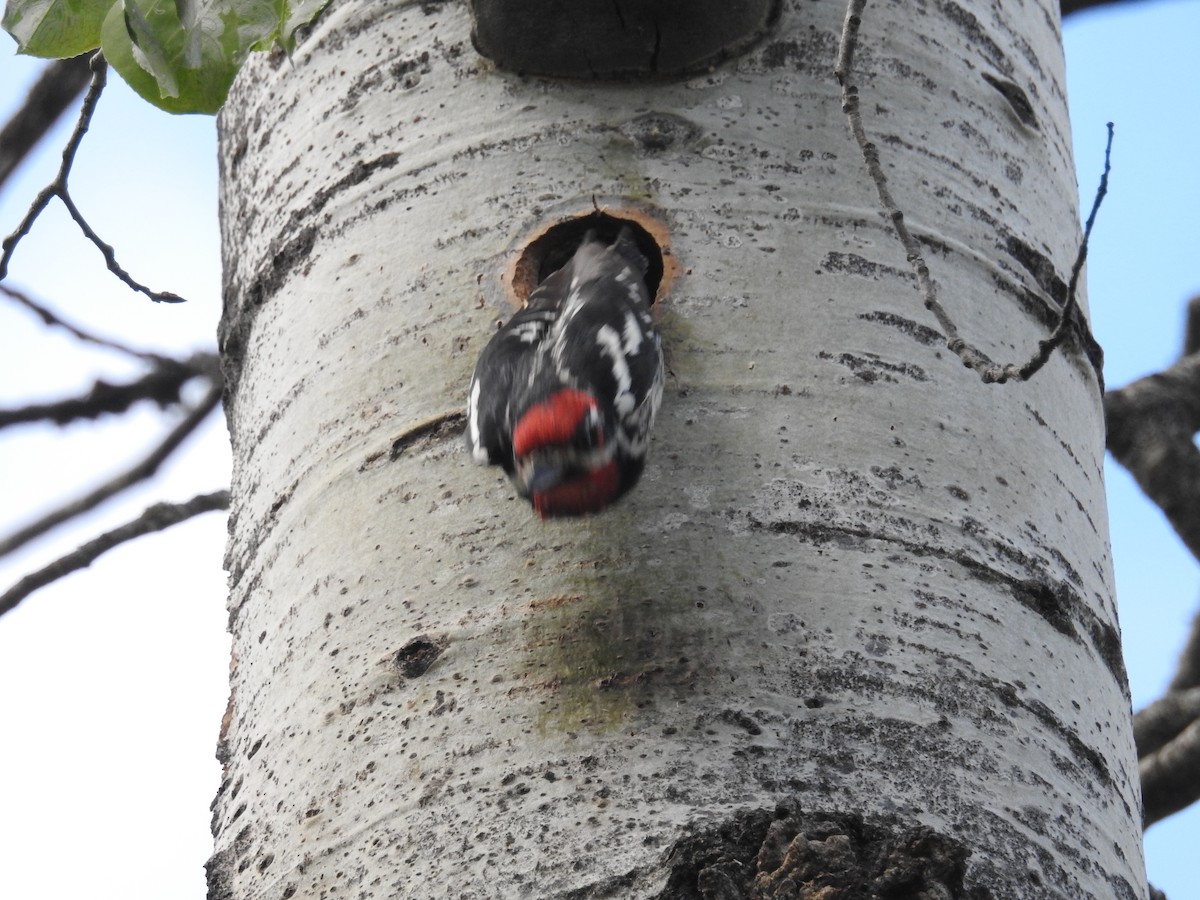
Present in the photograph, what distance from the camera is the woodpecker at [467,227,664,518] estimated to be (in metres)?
2.12

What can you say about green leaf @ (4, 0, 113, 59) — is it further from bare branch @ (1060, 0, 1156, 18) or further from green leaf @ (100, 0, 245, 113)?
bare branch @ (1060, 0, 1156, 18)

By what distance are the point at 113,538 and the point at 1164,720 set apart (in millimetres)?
2323

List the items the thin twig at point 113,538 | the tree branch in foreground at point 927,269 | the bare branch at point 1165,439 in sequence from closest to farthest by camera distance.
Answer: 1. the tree branch in foreground at point 927,269
2. the thin twig at point 113,538
3. the bare branch at point 1165,439

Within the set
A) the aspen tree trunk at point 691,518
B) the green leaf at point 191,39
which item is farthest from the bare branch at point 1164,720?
the green leaf at point 191,39

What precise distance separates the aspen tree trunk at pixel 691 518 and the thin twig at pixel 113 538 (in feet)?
1.95

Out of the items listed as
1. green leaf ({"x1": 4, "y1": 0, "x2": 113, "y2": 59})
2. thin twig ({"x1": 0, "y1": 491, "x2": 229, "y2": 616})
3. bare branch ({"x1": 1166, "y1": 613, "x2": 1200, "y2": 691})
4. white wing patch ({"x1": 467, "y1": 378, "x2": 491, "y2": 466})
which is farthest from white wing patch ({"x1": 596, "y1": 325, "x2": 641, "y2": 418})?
bare branch ({"x1": 1166, "y1": 613, "x2": 1200, "y2": 691})

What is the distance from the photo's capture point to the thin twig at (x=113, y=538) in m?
2.84

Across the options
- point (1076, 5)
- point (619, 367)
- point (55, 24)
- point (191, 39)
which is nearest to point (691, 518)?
point (619, 367)

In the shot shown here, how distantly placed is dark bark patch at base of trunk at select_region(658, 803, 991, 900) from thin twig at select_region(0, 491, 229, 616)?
165 centimetres

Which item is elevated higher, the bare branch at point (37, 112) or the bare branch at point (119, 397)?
the bare branch at point (37, 112)

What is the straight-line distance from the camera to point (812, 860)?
5.40ft

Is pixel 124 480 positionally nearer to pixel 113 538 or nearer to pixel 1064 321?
pixel 113 538

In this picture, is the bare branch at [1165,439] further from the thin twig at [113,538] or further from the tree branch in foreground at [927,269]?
the thin twig at [113,538]

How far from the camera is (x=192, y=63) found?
5.85 feet
